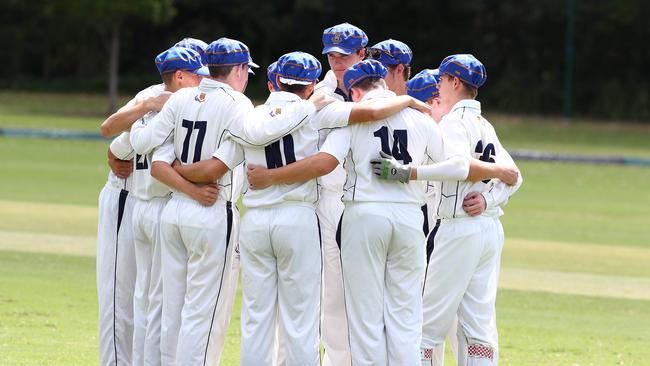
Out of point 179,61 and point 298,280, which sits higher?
point 179,61

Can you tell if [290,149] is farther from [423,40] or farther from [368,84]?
[423,40]

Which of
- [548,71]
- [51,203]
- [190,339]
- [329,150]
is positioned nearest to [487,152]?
[329,150]

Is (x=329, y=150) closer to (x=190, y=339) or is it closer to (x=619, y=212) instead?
(x=190, y=339)

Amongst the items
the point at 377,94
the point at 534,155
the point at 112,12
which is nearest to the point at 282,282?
the point at 377,94

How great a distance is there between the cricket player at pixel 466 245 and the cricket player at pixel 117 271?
1.91 metres

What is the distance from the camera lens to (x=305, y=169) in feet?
22.1

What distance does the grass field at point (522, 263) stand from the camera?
9516mm

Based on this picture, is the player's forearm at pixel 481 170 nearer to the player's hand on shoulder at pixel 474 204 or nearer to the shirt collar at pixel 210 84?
the player's hand on shoulder at pixel 474 204

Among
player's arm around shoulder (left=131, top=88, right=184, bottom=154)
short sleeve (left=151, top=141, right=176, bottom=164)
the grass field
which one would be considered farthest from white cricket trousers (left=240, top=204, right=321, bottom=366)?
the grass field

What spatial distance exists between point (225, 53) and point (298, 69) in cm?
45

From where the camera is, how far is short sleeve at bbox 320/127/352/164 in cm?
677

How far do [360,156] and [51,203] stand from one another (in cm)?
1249

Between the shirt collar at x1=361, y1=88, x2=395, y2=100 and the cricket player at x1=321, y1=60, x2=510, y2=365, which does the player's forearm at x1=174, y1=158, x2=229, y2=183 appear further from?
the shirt collar at x1=361, y1=88, x2=395, y2=100

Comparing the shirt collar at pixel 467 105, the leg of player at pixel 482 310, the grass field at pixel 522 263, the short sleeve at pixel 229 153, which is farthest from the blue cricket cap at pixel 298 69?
the grass field at pixel 522 263
